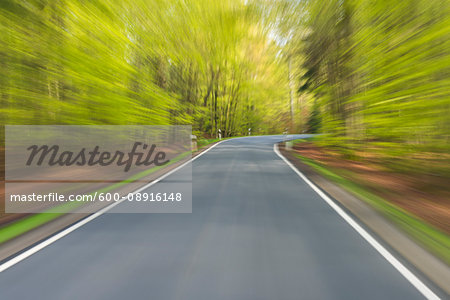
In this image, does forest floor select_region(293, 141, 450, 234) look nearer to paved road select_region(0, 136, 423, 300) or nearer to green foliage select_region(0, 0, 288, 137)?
paved road select_region(0, 136, 423, 300)

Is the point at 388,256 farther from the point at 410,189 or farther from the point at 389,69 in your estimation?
the point at 389,69

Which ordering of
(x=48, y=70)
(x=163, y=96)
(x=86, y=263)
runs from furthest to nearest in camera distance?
1. (x=163, y=96)
2. (x=48, y=70)
3. (x=86, y=263)

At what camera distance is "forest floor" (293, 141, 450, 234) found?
513cm

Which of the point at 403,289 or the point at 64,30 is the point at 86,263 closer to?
the point at 403,289

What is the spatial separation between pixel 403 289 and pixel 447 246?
1.46 meters

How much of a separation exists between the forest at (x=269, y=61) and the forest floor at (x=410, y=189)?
0.44 m

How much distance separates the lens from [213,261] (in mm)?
3305

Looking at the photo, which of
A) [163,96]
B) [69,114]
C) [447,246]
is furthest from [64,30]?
[447,246]

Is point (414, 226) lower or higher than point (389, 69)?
lower

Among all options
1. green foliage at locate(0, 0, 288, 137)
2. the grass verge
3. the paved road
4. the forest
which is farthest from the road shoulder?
green foliage at locate(0, 0, 288, 137)

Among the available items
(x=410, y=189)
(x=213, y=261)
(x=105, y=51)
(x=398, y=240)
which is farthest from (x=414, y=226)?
(x=105, y=51)

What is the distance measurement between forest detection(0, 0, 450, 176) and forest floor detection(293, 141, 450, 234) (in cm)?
44

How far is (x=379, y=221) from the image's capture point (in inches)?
184

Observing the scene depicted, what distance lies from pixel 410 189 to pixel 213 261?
20.1ft
